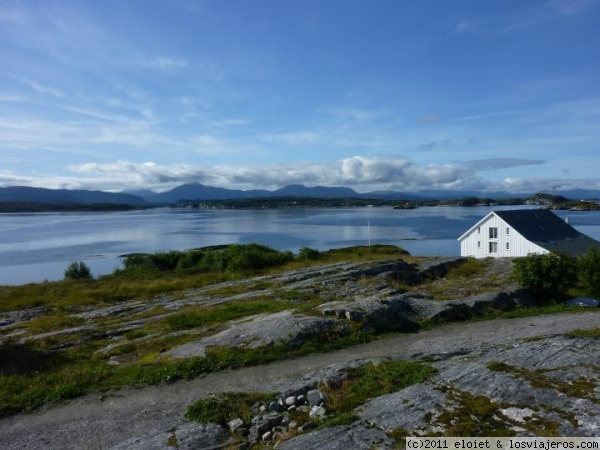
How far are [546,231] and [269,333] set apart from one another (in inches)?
2236

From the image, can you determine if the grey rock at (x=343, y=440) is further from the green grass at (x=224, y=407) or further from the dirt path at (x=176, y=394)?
the dirt path at (x=176, y=394)

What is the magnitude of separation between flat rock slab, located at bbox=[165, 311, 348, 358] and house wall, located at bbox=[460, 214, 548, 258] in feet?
147

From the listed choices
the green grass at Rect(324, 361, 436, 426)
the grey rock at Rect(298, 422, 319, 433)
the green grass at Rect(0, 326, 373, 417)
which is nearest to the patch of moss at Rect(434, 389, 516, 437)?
the green grass at Rect(324, 361, 436, 426)

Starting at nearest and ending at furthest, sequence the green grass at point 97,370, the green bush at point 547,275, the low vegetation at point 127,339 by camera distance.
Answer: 1. the green grass at point 97,370
2. the low vegetation at point 127,339
3. the green bush at point 547,275

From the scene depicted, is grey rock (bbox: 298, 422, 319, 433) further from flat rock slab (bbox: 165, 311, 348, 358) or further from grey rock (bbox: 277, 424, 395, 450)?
flat rock slab (bbox: 165, 311, 348, 358)

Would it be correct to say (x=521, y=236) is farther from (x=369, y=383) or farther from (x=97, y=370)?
(x=97, y=370)

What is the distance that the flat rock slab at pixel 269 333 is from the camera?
17.4 metres

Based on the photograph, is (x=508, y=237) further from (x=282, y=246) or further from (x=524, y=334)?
(x=282, y=246)

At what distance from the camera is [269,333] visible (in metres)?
18.1

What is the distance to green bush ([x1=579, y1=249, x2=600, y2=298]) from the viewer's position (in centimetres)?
2495

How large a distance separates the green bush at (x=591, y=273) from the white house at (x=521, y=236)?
3169 centimetres

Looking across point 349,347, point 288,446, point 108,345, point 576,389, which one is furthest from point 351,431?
point 108,345

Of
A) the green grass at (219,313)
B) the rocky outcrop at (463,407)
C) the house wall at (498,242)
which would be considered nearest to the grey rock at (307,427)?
the rocky outcrop at (463,407)

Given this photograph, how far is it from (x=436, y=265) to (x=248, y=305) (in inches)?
735
